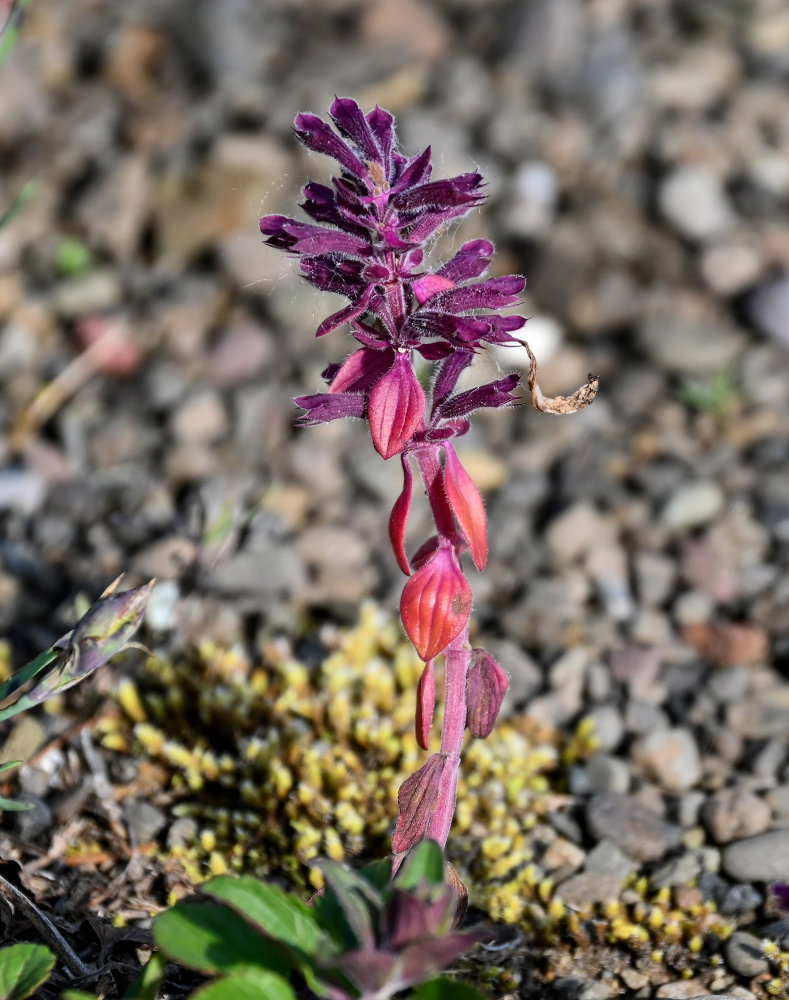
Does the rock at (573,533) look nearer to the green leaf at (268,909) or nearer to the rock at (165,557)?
the rock at (165,557)

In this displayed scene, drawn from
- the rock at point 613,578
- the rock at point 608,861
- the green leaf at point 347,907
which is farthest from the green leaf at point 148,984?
the rock at point 613,578

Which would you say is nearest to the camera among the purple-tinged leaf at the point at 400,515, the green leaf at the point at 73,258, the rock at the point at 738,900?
the purple-tinged leaf at the point at 400,515

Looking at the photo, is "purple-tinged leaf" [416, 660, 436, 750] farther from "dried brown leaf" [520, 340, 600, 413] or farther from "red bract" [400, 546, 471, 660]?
"dried brown leaf" [520, 340, 600, 413]

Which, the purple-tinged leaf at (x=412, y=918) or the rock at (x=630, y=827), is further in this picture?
the rock at (x=630, y=827)

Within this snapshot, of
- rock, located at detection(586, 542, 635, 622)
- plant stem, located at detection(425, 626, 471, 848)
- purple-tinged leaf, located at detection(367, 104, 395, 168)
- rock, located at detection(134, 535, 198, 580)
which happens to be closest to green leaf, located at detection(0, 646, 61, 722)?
plant stem, located at detection(425, 626, 471, 848)

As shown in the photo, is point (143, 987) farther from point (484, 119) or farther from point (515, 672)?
point (484, 119)
